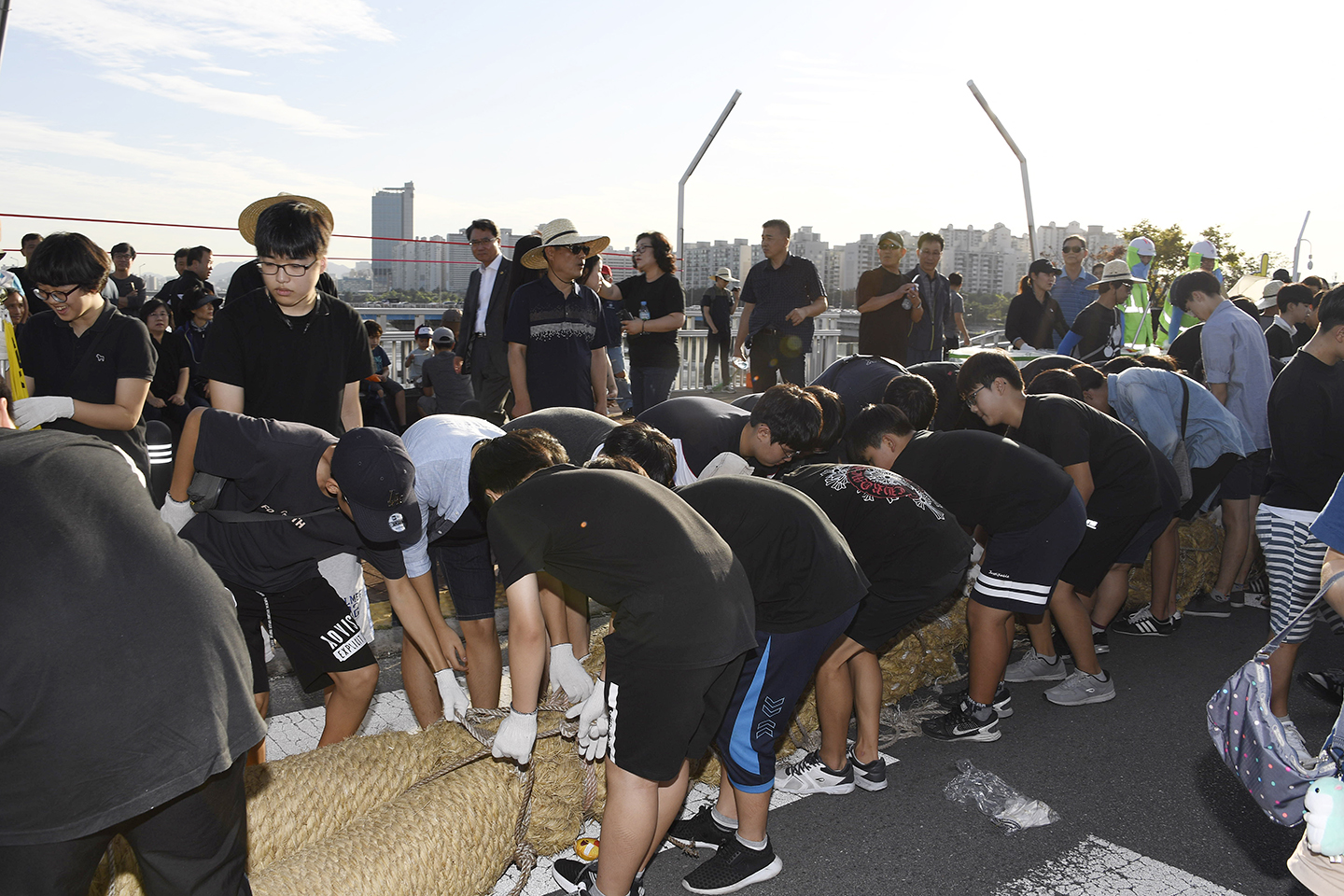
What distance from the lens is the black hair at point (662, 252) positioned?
7.10 m

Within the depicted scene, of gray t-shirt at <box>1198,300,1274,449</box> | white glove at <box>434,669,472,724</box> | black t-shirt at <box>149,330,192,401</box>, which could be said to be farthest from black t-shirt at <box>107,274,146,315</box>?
gray t-shirt at <box>1198,300,1274,449</box>

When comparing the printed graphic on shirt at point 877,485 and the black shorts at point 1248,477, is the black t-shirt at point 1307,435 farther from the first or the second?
the printed graphic on shirt at point 877,485

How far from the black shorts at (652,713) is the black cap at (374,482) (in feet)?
2.71

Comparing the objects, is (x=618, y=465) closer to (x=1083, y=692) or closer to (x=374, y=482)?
(x=374, y=482)

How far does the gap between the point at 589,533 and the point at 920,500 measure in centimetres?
146

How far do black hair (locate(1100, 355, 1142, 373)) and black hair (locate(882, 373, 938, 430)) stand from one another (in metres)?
1.91

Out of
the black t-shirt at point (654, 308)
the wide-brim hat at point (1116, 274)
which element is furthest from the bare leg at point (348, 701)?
the wide-brim hat at point (1116, 274)

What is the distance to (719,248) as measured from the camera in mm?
45281

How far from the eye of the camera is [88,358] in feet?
12.1

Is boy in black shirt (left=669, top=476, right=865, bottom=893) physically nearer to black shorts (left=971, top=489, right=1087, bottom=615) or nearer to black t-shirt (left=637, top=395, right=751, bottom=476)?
black t-shirt (left=637, top=395, right=751, bottom=476)

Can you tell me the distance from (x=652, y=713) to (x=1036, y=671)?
3.02 m

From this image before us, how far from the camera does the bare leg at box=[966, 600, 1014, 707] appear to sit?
4113 mm

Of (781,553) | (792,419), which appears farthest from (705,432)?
(781,553)

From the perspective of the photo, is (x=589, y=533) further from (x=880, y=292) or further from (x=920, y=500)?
(x=880, y=292)
